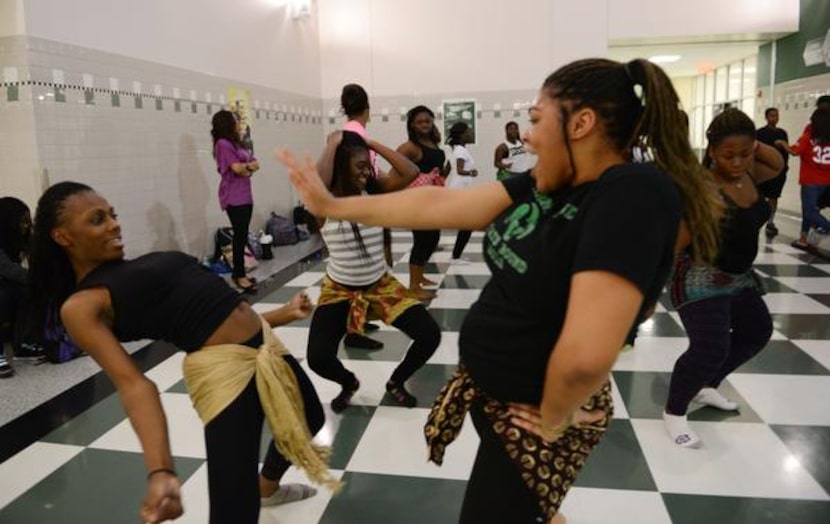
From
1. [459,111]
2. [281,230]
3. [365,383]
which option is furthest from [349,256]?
[459,111]

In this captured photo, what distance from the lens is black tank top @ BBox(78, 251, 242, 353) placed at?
4.49ft

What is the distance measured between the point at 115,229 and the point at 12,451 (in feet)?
4.57

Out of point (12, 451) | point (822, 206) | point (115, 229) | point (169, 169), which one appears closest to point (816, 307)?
point (822, 206)

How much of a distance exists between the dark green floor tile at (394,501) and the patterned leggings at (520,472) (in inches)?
33.6

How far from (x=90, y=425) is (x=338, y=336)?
109cm

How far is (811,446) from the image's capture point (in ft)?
7.48

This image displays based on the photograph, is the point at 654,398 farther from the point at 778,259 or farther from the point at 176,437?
the point at 778,259

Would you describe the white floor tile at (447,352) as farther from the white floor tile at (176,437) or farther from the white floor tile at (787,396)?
the white floor tile at (787,396)

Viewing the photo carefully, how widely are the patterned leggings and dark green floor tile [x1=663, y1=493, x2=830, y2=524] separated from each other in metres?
1.00

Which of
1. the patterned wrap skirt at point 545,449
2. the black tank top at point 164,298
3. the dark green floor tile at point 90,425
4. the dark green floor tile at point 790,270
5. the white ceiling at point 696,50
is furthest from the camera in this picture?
the white ceiling at point 696,50

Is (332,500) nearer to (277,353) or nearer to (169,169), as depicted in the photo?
(277,353)

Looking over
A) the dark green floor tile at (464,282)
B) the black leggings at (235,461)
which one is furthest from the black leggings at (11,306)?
the dark green floor tile at (464,282)

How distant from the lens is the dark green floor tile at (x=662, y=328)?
3600mm

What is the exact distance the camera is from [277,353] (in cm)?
158
